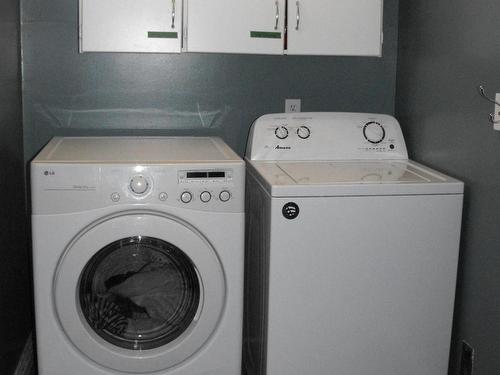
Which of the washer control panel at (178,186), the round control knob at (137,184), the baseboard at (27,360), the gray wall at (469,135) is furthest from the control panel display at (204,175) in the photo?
the baseboard at (27,360)

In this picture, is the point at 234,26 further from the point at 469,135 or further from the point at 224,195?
the point at 469,135

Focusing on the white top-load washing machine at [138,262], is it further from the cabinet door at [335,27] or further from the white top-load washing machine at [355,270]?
the cabinet door at [335,27]

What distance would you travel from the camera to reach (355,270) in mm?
2154

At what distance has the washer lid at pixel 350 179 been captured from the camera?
82.7 inches

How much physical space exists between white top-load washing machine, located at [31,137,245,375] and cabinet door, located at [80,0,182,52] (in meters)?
0.45

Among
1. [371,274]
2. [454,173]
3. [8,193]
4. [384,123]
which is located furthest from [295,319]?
[8,193]

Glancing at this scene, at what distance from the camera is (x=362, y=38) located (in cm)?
263

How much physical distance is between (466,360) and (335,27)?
52.3 inches

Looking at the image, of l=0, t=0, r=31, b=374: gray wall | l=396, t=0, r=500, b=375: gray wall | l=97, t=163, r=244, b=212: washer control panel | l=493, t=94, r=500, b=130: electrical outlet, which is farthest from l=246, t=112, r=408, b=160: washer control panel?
l=0, t=0, r=31, b=374: gray wall

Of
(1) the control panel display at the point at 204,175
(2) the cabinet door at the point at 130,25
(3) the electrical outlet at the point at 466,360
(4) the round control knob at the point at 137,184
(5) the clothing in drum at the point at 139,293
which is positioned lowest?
(3) the electrical outlet at the point at 466,360

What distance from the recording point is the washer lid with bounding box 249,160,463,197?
210cm

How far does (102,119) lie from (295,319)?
48.7 inches

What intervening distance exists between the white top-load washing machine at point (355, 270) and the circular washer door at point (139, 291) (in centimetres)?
22

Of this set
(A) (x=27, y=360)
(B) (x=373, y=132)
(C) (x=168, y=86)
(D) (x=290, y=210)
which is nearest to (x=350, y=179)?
(D) (x=290, y=210)
